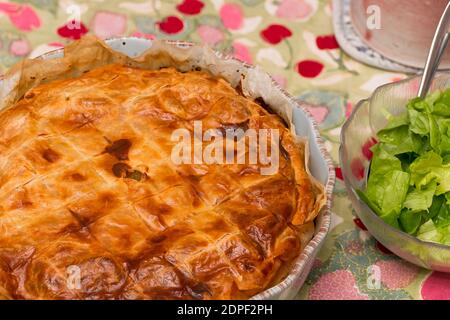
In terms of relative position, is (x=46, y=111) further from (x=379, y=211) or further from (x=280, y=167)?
(x=379, y=211)

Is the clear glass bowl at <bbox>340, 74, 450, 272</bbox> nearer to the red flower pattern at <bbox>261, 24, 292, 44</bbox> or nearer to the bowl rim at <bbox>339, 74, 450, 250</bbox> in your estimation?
the bowl rim at <bbox>339, 74, 450, 250</bbox>

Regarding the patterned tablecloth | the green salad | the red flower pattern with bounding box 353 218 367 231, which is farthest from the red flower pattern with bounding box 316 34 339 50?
the red flower pattern with bounding box 353 218 367 231

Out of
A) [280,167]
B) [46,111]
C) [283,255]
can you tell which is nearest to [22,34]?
[46,111]

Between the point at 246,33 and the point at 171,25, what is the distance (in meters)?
0.23

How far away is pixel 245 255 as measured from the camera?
1359mm

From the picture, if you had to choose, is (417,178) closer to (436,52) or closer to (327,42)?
(436,52)

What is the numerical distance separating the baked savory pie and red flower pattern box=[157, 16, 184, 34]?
52cm

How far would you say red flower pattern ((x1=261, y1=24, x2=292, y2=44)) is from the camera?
84.1 inches

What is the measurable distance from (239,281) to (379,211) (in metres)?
0.37

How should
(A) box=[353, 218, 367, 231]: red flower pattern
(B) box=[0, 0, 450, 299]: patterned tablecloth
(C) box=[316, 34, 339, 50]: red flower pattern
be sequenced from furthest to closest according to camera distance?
(C) box=[316, 34, 339, 50]: red flower pattern, (B) box=[0, 0, 450, 299]: patterned tablecloth, (A) box=[353, 218, 367, 231]: red flower pattern

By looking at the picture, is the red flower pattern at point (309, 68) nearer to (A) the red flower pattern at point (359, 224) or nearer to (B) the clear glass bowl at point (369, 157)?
(B) the clear glass bowl at point (369, 157)

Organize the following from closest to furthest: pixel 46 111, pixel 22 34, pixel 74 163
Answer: pixel 74 163 → pixel 46 111 → pixel 22 34

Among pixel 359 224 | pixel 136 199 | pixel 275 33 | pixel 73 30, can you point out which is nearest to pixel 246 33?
→ pixel 275 33

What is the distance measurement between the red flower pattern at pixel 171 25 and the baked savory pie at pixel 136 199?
519 millimetres
